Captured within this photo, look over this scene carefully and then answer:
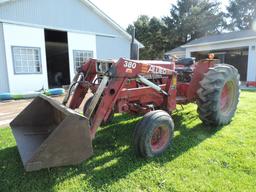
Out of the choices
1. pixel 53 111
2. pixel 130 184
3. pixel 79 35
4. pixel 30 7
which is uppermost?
pixel 30 7

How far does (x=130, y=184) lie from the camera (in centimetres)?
266

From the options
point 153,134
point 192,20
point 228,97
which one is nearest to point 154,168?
point 153,134

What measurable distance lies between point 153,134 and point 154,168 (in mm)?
508

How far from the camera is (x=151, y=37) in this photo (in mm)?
31938

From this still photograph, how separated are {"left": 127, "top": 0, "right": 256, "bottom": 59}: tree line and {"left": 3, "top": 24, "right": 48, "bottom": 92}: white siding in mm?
22727

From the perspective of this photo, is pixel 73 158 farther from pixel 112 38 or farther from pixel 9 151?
pixel 112 38

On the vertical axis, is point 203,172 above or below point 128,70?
below

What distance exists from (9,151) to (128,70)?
228 centimetres

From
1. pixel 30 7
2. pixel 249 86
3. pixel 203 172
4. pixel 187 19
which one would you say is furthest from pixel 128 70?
pixel 187 19

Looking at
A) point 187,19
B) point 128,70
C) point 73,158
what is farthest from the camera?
point 187,19

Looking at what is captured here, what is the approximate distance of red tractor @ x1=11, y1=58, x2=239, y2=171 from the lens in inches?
97.3

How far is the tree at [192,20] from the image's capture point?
32812 millimetres

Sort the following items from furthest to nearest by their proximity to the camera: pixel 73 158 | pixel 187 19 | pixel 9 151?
pixel 187 19 < pixel 9 151 < pixel 73 158

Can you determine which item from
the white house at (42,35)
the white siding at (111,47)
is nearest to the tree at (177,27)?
the white siding at (111,47)
